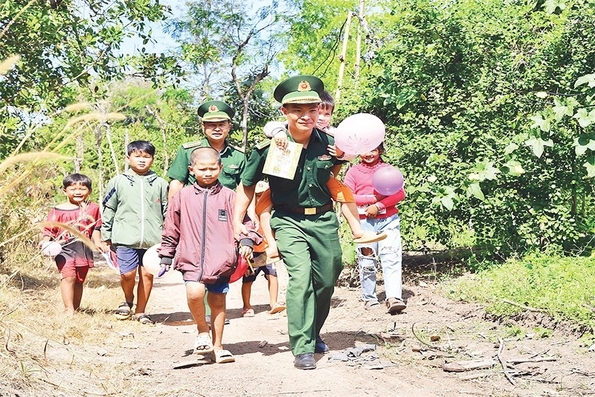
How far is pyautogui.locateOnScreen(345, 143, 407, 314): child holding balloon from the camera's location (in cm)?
741

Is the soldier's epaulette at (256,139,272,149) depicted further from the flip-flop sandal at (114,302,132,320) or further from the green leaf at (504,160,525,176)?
the green leaf at (504,160,525,176)

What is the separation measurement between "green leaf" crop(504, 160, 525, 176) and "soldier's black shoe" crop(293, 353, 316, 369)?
11.9 ft

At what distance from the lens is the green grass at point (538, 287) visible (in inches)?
234

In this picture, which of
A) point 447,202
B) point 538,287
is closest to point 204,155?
point 538,287

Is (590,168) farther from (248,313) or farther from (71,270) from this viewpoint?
(71,270)

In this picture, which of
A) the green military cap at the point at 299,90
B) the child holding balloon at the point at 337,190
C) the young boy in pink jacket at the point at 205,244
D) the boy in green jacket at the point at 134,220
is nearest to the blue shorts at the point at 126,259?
the boy in green jacket at the point at 134,220

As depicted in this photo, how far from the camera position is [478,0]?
10500 mm

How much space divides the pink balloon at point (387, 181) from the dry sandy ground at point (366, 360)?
120cm

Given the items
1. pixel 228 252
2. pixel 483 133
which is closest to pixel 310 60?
pixel 483 133

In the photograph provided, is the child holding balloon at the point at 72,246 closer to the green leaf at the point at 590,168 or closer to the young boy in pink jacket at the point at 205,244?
the young boy in pink jacket at the point at 205,244

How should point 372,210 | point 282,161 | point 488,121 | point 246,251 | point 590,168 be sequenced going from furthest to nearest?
point 488,121, point 372,210, point 590,168, point 282,161, point 246,251

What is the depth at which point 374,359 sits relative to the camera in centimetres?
545

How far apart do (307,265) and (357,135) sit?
1.03 meters

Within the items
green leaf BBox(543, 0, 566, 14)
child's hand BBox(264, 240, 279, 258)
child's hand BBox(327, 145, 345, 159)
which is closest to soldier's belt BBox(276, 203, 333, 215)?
child's hand BBox(264, 240, 279, 258)
